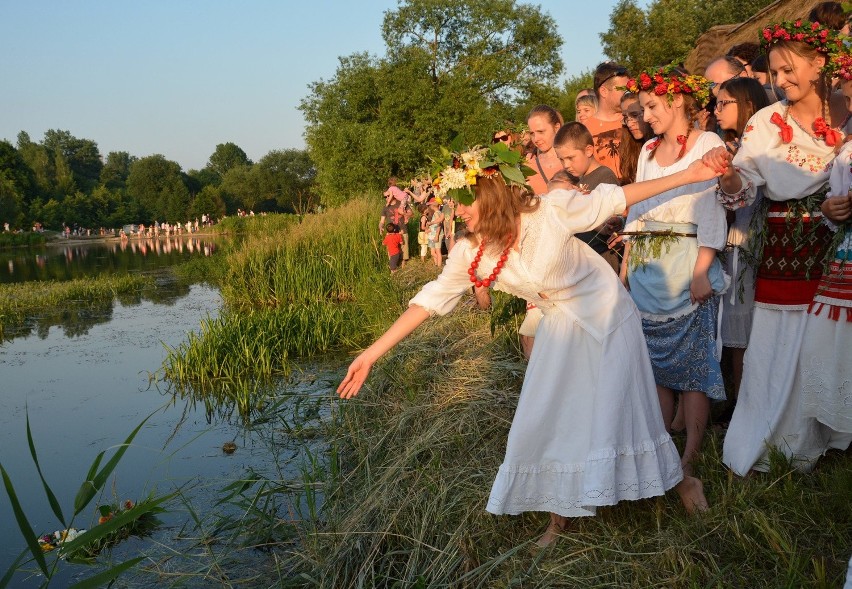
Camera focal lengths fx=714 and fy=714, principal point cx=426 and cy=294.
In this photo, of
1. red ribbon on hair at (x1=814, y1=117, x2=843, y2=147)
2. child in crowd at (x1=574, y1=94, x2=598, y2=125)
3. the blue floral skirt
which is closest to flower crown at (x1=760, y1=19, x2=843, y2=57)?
red ribbon on hair at (x1=814, y1=117, x2=843, y2=147)

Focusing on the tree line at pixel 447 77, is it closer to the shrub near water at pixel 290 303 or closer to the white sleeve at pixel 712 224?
the shrub near water at pixel 290 303

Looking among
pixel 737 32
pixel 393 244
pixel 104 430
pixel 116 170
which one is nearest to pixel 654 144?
pixel 104 430

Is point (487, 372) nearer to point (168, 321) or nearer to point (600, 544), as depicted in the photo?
point (600, 544)

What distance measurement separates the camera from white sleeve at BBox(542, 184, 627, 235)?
2.77 metres

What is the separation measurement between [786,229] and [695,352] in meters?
0.67

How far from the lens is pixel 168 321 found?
495 inches

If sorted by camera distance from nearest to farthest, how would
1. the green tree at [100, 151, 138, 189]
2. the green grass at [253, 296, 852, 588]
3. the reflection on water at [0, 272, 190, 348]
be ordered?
the green grass at [253, 296, 852, 588]
the reflection on water at [0, 272, 190, 348]
the green tree at [100, 151, 138, 189]

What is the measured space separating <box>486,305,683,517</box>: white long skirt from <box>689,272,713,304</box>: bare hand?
1.95 feet

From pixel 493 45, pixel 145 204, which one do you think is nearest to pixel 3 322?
pixel 493 45

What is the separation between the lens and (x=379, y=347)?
2.81 metres

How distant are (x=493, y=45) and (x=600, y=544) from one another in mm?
27111

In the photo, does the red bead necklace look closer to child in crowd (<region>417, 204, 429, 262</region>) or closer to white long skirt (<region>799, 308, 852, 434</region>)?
white long skirt (<region>799, 308, 852, 434</region>)

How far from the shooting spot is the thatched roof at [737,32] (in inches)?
366

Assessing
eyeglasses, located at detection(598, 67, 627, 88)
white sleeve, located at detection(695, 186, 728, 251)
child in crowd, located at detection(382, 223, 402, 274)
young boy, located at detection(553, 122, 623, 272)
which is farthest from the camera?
child in crowd, located at detection(382, 223, 402, 274)
